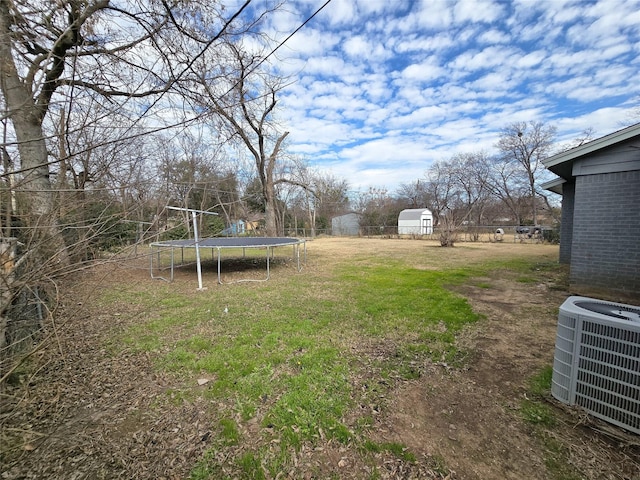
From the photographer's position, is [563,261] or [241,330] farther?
[563,261]

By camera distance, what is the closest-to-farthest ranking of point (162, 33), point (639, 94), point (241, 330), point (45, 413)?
point (45, 413) < point (162, 33) < point (241, 330) < point (639, 94)

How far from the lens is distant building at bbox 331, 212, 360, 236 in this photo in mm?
29656

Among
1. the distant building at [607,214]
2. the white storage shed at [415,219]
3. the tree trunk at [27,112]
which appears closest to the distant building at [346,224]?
the white storage shed at [415,219]

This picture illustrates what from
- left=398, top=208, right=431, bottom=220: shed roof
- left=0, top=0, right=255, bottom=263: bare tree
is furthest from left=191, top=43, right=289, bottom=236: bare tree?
left=398, top=208, right=431, bottom=220: shed roof

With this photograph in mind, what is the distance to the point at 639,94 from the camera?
42.0 ft

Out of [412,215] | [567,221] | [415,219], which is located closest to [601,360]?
[567,221]

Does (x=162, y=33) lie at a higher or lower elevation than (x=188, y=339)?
higher

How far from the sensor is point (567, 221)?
848 cm

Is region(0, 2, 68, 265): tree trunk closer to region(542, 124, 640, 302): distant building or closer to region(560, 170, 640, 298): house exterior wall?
region(542, 124, 640, 302): distant building

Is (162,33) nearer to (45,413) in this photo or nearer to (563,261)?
(45,413)

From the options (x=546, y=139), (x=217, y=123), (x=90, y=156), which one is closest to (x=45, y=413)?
(x=90, y=156)

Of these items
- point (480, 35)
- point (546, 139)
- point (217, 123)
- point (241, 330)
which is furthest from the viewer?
point (546, 139)

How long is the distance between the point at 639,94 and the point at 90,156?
2128 centimetres

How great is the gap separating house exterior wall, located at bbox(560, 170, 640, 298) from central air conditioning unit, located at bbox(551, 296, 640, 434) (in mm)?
4082
